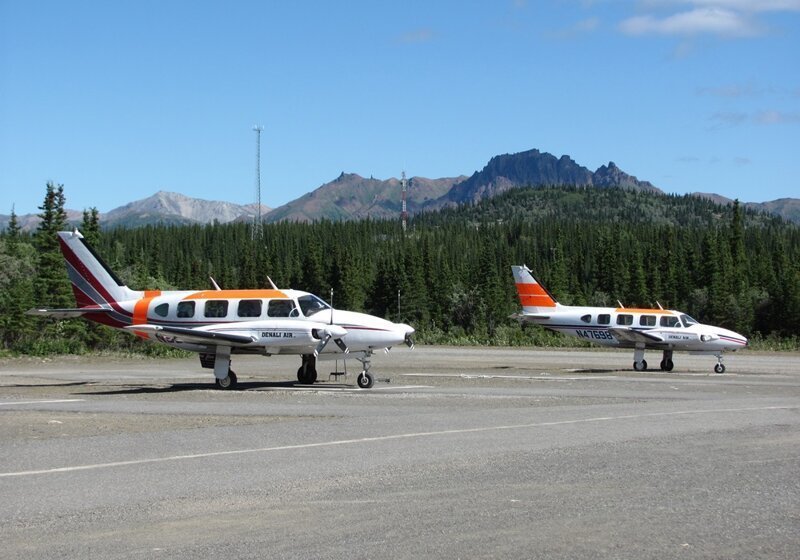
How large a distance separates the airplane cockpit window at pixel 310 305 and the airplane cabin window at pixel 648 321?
16998mm

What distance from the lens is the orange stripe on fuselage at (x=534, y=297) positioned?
41.8 m

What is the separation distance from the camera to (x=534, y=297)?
4197 cm

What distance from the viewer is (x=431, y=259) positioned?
132m

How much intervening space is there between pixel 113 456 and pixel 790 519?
885cm

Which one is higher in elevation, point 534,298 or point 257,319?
point 534,298

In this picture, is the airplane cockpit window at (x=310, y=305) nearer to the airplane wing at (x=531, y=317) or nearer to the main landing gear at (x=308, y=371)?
the main landing gear at (x=308, y=371)

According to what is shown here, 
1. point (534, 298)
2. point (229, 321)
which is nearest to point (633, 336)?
point (534, 298)

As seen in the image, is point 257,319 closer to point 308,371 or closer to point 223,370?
point 223,370

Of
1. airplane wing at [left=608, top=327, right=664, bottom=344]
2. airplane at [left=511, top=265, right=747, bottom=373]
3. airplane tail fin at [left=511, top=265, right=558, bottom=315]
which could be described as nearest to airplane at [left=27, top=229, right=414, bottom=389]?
airplane wing at [left=608, top=327, right=664, bottom=344]

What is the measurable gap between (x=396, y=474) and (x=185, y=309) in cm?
1669

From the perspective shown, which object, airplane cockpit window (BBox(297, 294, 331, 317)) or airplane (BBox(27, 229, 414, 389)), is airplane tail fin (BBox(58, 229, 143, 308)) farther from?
airplane cockpit window (BBox(297, 294, 331, 317))

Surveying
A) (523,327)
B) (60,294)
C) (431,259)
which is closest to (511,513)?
(60,294)

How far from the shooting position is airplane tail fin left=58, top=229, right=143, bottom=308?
92.4 feet

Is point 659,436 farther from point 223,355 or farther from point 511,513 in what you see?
point 223,355
